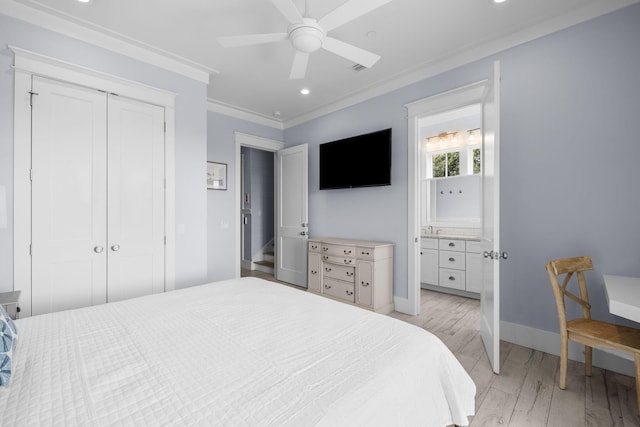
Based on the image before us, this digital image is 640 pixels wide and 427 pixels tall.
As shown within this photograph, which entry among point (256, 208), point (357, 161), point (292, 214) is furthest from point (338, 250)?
point (256, 208)

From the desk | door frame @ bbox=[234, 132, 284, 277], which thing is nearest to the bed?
the desk

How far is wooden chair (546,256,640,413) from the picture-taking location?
165cm

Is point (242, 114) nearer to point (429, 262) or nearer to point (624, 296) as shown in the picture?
point (429, 262)

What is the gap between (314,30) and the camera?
5.79 feet

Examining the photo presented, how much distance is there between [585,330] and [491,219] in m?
0.90

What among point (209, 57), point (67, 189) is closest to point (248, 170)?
point (209, 57)

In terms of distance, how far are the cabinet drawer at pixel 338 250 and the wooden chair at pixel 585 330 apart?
193cm

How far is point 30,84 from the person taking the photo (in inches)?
83.0

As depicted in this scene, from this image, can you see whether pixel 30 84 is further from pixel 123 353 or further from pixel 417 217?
pixel 417 217

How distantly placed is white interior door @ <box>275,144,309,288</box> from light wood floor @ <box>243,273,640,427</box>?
2458mm

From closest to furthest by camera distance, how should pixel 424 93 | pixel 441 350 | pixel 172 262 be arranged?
pixel 441 350 → pixel 172 262 → pixel 424 93

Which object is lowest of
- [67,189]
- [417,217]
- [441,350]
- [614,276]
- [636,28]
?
[441,350]

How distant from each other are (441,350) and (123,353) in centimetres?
132

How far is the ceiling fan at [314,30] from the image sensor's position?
63.6 inches
